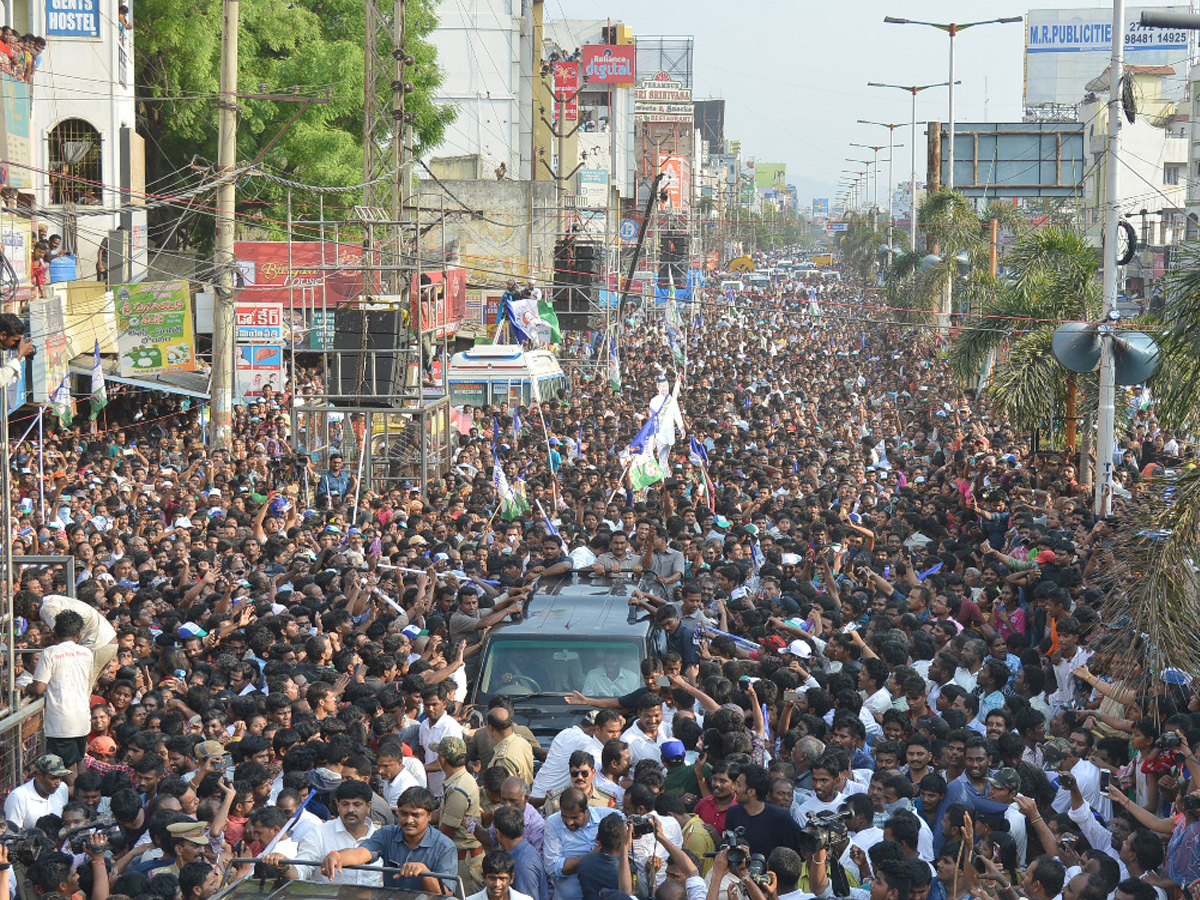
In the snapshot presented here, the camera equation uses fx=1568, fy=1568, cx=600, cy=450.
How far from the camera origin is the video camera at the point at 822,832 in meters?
6.68

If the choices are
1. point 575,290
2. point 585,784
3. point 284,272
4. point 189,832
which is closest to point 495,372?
point 284,272

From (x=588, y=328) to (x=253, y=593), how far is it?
29.8m

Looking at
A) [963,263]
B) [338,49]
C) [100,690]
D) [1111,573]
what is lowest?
[100,690]

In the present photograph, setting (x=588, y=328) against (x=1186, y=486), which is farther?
(x=588, y=328)

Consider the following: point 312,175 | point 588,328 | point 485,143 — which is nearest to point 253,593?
point 312,175

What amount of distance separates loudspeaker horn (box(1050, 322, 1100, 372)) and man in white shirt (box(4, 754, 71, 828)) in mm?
11502

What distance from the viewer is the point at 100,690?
10.3m

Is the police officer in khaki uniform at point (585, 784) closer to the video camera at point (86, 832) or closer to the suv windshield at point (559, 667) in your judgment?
the suv windshield at point (559, 667)

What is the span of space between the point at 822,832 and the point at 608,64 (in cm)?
8111

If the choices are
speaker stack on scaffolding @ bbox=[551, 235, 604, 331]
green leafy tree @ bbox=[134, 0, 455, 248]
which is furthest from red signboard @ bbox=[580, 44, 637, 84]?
green leafy tree @ bbox=[134, 0, 455, 248]

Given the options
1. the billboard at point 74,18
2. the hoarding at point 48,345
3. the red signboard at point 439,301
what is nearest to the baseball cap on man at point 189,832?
the red signboard at point 439,301

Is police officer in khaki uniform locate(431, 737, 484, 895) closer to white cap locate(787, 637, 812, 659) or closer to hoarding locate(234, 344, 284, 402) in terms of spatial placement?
white cap locate(787, 637, 812, 659)

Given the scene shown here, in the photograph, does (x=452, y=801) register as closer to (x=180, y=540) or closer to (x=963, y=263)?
(x=180, y=540)

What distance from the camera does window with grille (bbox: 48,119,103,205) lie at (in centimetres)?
3134
